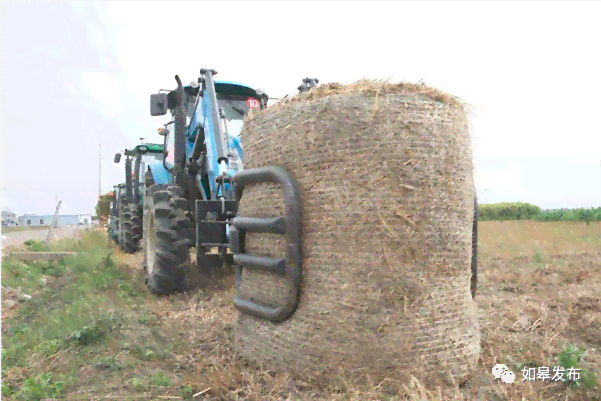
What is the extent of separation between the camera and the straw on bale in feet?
7.95

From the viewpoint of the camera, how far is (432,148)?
8.33 ft

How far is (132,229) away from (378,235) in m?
8.08

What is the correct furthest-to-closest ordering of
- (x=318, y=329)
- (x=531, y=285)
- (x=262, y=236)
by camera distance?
(x=531, y=285) < (x=262, y=236) < (x=318, y=329)

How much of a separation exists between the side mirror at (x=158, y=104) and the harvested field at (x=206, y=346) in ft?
7.70

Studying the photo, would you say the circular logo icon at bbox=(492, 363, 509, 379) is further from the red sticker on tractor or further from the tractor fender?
the tractor fender

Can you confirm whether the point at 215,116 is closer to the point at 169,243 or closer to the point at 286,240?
the point at 169,243

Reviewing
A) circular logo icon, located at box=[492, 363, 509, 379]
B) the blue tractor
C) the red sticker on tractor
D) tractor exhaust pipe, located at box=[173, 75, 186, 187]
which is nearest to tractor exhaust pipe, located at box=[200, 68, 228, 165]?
the blue tractor

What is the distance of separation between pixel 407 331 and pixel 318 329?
49cm

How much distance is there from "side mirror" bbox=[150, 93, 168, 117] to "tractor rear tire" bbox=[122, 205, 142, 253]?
12.6ft

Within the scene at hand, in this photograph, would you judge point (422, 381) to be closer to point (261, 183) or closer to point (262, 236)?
point (262, 236)

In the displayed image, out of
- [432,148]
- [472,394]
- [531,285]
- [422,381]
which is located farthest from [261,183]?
[531,285]

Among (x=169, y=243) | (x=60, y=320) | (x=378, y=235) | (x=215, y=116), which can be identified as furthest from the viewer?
(x=215, y=116)

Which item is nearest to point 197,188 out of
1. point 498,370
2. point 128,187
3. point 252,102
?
point 252,102

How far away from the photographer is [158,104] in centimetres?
604
